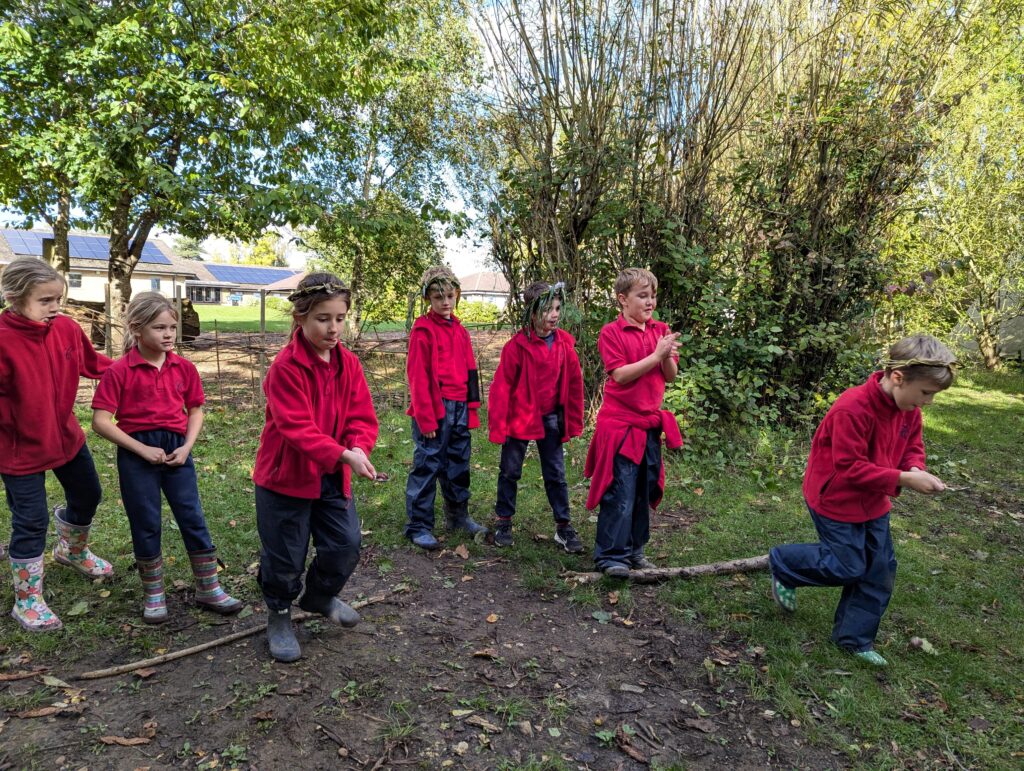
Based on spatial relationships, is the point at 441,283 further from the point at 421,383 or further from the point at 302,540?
the point at 302,540

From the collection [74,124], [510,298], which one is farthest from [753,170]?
[74,124]

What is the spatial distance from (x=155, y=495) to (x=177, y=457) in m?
0.24

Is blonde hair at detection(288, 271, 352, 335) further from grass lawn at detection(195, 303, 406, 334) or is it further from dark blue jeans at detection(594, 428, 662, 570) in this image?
grass lawn at detection(195, 303, 406, 334)

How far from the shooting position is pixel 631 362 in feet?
13.4

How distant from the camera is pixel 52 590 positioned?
3.89 metres

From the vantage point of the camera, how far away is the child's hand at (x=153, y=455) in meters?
3.41

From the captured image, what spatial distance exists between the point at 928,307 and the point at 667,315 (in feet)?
29.6

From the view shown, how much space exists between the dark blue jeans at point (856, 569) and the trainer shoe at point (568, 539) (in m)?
1.66

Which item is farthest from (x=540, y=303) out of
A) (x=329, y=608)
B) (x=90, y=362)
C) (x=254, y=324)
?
(x=254, y=324)

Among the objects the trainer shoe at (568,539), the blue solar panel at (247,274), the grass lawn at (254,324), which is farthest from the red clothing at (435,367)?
the blue solar panel at (247,274)

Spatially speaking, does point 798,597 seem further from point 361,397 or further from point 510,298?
point 510,298

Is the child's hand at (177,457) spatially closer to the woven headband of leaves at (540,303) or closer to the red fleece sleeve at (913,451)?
the woven headband of leaves at (540,303)

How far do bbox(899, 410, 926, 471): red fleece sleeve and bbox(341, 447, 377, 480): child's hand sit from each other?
273 cm

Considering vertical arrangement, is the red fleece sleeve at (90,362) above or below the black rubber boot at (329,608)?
above
